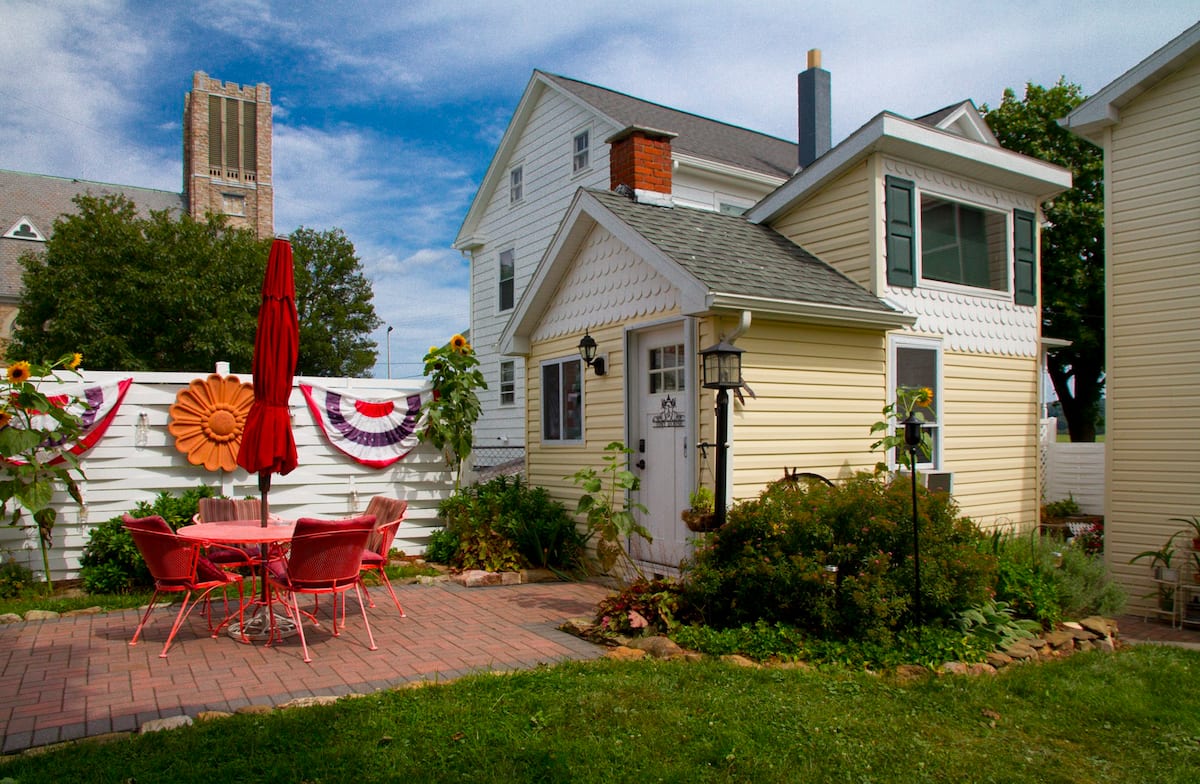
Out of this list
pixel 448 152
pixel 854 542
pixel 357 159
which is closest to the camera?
pixel 854 542

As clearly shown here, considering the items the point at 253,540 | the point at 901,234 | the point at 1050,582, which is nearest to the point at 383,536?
Answer: the point at 253,540

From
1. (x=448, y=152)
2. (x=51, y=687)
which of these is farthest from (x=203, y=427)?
(x=448, y=152)

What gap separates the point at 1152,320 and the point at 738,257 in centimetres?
528

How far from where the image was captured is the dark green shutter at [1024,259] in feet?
34.8

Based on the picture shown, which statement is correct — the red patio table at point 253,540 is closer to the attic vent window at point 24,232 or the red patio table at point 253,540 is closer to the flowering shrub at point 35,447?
the flowering shrub at point 35,447

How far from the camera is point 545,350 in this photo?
10547 millimetres

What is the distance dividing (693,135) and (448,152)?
21.9 feet

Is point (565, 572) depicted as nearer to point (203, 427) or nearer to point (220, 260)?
point (203, 427)

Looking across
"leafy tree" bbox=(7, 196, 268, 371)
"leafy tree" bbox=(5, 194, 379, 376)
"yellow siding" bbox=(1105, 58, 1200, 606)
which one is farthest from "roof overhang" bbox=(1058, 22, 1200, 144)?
"leafy tree" bbox=(7, 196, 268, 371)

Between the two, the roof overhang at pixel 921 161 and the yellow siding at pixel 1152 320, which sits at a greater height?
the roof overhang at pixel 921 161

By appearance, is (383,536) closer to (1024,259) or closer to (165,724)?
(165,724)

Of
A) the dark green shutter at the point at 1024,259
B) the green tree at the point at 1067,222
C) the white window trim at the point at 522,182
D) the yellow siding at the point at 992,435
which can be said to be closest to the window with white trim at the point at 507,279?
the white window trim at the point at 522,182

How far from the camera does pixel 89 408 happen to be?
26.8 ft

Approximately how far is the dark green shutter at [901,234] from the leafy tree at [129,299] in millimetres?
20204
